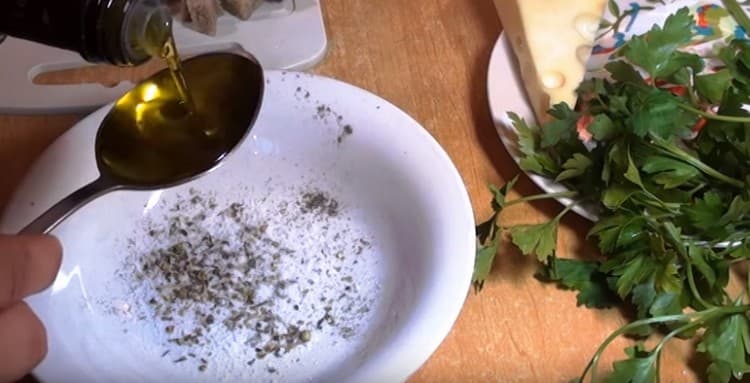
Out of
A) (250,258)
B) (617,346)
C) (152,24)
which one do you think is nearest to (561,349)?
(617,346)

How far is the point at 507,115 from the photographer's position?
0.74m

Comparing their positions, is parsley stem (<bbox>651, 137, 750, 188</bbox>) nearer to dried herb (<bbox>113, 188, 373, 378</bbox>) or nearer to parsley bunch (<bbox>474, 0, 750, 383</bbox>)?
parsley bunch (<bbox>474, 0, 750, 383</bbox>)

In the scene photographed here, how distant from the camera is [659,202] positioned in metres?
0.63

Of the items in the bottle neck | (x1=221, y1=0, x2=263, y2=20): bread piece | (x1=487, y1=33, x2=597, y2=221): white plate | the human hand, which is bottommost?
(x1=487, y1=33, x2=597, y2=221): white plate

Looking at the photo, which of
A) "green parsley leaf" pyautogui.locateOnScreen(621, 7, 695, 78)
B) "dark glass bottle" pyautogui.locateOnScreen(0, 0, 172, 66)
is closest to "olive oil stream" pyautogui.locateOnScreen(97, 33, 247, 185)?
"dark glass bottle" pyautogui.locateOnScreen(0, 0, 172, 66)

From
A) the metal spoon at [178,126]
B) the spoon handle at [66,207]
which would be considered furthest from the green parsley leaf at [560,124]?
the spoon handle at [66,207]

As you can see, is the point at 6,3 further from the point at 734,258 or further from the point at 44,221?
the point at 734,258

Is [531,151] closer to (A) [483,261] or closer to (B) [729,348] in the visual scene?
(A) [483,261]

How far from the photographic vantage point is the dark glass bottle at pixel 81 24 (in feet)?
1.65

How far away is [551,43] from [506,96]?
64 millimetres

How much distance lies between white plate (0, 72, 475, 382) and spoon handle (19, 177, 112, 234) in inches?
0.9

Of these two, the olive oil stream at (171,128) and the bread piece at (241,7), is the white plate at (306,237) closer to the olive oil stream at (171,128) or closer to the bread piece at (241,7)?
the olive oil stream at (171,128)

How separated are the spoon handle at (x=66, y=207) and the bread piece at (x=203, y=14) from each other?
0.24 metres

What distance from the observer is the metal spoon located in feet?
2.17
